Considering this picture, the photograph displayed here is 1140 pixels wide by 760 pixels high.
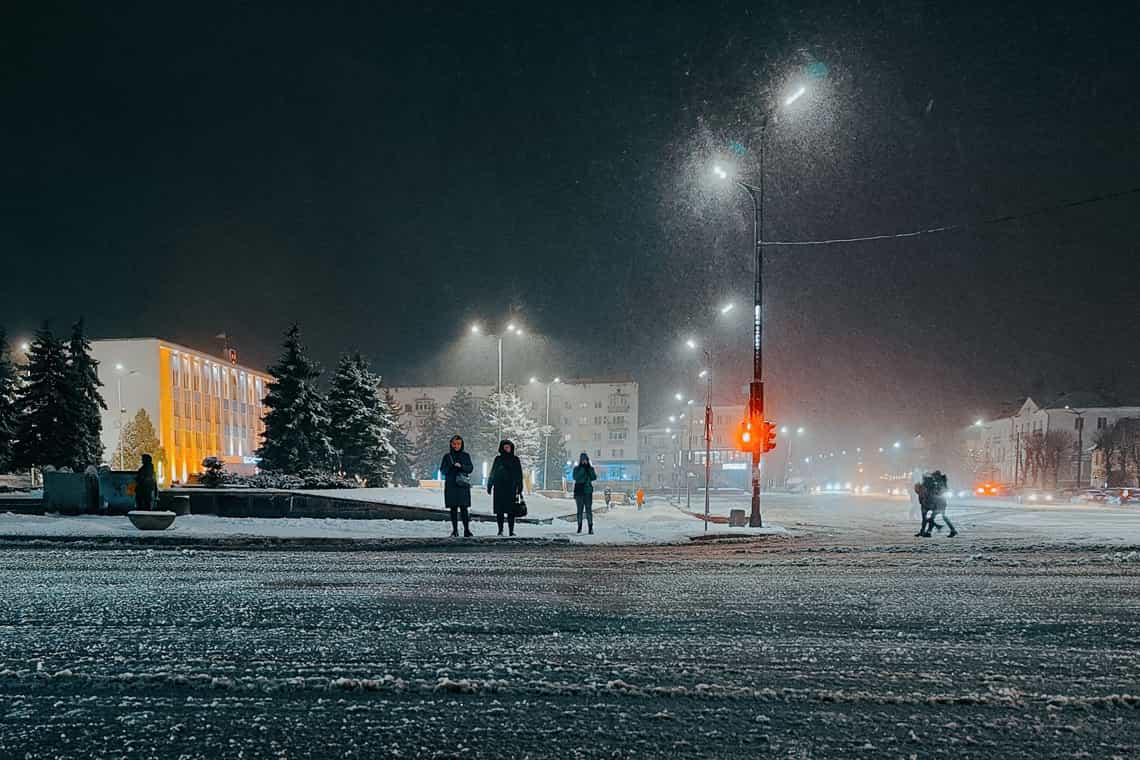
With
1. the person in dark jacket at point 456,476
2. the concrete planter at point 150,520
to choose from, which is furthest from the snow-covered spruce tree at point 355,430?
the person in dark jacket at point 456,476

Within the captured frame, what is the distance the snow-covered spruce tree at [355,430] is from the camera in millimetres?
41344

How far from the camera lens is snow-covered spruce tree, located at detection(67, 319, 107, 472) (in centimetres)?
4622

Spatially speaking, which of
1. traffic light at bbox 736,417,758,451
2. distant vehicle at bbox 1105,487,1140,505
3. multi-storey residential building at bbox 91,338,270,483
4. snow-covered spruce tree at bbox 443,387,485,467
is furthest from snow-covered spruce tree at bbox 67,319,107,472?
distant vehicle at bbox 1105,487,1140,505

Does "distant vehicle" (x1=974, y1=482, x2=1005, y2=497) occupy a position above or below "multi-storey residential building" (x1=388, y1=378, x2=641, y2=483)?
below

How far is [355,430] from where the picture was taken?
4169 centimetres

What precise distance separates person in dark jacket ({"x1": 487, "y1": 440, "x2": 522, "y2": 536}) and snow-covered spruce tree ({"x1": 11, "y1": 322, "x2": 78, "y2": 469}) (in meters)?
43.1

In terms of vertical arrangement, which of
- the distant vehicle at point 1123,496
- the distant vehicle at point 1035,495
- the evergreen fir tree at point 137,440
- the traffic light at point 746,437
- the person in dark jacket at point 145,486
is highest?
the traffic light at point 746,437

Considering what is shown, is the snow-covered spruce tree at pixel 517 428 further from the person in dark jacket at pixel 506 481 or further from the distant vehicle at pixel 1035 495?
the person in dark jacket at pixel 506 481

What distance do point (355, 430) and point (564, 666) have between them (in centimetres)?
3929

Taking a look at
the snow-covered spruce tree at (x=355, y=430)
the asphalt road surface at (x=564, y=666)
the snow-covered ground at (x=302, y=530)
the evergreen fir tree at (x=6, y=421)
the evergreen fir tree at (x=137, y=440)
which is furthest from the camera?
the evergreen fir tree at (x=137, y=440)

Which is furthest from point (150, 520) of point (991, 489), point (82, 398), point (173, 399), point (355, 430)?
point (173, 399)

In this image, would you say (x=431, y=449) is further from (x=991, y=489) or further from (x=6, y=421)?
(x=991, y=489)

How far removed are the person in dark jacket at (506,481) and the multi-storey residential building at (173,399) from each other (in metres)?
68.0

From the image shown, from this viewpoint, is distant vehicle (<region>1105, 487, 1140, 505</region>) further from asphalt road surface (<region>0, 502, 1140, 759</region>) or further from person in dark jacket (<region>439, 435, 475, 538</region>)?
person in dark jacket (<region>439, 435, 475, 538</region>)
